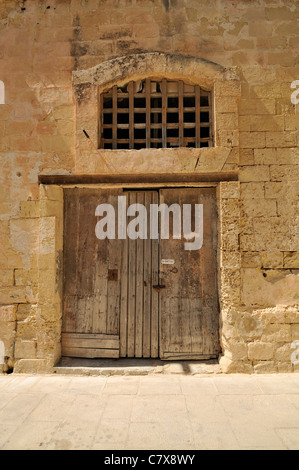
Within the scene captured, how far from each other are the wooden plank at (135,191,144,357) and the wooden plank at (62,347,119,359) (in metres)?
0.28

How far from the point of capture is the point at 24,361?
3.69 metres

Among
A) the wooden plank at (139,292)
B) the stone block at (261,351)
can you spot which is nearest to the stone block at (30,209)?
the wooden plank at (139,292)

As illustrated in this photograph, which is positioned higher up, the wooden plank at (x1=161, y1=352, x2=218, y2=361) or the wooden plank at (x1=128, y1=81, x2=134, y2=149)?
the wooden plank at (x1=128, y1=81, x2=134, y2=149)

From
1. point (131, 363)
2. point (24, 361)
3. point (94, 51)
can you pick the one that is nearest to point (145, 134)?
point (94, 51)

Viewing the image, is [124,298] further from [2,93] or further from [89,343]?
[2,93]

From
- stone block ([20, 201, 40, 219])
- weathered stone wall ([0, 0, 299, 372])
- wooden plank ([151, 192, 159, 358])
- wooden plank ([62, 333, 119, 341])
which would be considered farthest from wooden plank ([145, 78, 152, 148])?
wooden plank ([62, 333, 119, 341])

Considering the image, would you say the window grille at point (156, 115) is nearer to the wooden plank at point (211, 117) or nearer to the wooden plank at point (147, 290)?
the wooden plank at point (211, 117)

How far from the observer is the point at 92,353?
12.5 feet

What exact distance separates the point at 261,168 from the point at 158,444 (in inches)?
119

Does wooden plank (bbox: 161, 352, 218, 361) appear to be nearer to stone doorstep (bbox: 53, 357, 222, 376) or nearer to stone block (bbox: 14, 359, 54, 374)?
stone doorstep (bbox: 53, 357, 222, 376)

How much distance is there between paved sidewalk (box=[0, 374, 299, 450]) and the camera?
2.31m

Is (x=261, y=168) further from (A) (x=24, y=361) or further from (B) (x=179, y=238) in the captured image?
(A) (x=24, y=361)

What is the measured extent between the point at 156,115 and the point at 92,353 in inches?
123

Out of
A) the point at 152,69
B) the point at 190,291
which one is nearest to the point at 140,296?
the point at 190,291
